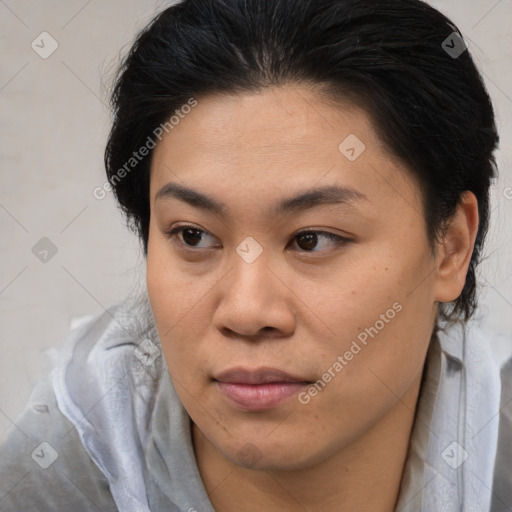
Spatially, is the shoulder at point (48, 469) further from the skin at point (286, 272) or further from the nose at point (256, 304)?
the nose at point (256, 304)

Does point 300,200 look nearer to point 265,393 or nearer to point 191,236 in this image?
point 191,236

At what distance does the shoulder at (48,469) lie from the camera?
81.9 inches

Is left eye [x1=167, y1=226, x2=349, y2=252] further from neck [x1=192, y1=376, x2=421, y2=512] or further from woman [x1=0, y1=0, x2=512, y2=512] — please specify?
neck [x1=192, y1=376, x2=421, y2=512]

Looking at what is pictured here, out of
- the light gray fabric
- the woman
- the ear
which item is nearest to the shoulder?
the light gray fabric

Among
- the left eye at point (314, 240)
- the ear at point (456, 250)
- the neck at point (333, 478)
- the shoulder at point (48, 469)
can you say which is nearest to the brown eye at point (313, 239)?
the left eye at point (314, 240)

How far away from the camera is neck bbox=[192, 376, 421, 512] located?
6.12ft

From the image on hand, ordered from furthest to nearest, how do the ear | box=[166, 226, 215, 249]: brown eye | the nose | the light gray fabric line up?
1. the light gray fabric
2. the ear
3. box=[166, 226, 215, 249]: brown eye
4. the nose

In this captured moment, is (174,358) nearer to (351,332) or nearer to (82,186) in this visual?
(351,332)

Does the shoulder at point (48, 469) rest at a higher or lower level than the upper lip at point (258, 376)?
lower

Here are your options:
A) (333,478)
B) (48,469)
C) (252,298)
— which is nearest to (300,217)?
(252,298)

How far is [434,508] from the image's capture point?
77.9 inches

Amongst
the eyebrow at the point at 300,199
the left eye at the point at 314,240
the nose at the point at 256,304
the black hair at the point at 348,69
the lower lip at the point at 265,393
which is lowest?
the lower lip at the point at 265,393

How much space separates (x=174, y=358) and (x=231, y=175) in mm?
347

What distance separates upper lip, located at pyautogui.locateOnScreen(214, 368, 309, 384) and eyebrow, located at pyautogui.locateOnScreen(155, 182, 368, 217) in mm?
250
